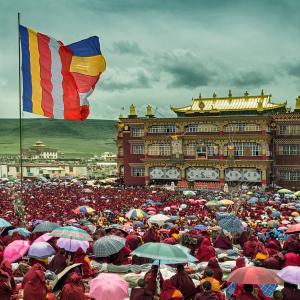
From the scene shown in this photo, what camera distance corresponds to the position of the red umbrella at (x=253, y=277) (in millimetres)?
9039

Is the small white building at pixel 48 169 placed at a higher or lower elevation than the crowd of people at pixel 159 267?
higher

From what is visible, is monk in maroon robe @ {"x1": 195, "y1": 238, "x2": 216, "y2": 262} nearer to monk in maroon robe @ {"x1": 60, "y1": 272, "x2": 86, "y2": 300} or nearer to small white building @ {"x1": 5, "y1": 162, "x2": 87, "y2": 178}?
monk in maroon robe @ {"x1": 60, "y1": 272, "x2": 86, "y2": 300}

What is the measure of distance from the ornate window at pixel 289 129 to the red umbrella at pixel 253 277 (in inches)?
1836

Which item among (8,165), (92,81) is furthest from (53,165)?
(92,81)

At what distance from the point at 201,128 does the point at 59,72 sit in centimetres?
4003

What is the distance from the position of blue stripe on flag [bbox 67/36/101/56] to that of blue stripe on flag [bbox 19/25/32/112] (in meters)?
1.73

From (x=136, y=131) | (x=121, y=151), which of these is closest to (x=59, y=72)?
(x=136, y=131)

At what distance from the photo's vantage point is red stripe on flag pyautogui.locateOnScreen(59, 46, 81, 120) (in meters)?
17.2

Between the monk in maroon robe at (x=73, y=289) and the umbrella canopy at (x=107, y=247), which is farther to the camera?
the umbrella canopy at (x=107, y=247)

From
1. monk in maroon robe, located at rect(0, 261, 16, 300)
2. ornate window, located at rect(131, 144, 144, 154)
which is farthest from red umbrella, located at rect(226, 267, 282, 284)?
ornate window, located at rect(131, 144, 144, 154)

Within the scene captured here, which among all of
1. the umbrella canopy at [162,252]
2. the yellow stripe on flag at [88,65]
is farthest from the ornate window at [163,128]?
the umbrella canopy at [162,252]

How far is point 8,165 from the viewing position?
98.7m

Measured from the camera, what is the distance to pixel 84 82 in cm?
1780

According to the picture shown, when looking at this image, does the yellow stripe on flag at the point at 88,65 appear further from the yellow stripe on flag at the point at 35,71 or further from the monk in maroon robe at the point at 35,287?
the monk in maroon robe at the point at 35,287
